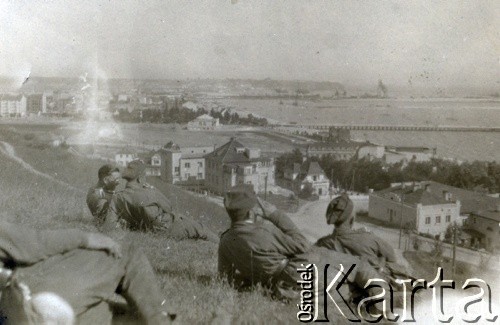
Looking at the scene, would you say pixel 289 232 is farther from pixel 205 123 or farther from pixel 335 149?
pixel 205 123

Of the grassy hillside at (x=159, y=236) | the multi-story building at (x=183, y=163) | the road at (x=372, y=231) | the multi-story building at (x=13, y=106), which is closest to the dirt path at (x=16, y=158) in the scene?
the grassy hillside at (x=159, y=236)

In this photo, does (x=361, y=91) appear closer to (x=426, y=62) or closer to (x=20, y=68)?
(x=426, y=62)

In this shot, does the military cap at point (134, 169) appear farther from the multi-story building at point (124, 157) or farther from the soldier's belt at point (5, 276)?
the soldier's belt at point (5, 276)

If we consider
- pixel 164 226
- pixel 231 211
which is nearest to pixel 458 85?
pixel 231 211

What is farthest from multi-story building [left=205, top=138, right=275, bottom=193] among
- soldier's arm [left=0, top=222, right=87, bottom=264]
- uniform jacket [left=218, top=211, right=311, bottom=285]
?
soldier's arm [left=0, top=222, right=87, bottom=264]

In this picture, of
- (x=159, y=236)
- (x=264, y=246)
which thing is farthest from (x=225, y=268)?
(x=159, y=236)

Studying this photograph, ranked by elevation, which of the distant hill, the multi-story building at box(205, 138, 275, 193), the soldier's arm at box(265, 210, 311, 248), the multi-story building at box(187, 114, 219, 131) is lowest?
the soldier's arm at box(265, 210, 311, 248)

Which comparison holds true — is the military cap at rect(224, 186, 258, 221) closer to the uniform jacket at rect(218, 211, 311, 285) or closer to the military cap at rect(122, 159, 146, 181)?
the uniform jacket at rect(218, 211, 311, 285)
